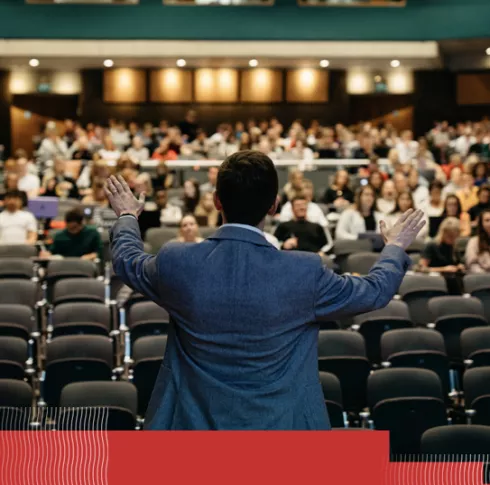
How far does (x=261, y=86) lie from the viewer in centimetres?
2591

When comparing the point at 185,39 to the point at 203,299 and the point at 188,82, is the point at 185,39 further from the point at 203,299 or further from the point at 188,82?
the point at 203,299

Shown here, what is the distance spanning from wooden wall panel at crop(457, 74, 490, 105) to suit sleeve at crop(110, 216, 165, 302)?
81.8 ft

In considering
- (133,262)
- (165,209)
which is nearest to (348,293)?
(133,262)

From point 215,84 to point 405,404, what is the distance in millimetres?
20136

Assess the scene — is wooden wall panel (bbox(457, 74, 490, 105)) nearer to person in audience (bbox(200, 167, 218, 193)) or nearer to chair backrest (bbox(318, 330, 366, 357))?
person in audience (bbox(200, 167, 218, 193))

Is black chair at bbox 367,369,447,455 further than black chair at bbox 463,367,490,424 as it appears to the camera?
No

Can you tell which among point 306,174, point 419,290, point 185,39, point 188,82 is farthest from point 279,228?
point 188,82

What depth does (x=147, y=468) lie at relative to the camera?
76.2 inches

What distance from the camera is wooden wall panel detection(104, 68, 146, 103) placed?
25688mm

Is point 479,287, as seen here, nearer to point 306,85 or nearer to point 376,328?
point 376,328

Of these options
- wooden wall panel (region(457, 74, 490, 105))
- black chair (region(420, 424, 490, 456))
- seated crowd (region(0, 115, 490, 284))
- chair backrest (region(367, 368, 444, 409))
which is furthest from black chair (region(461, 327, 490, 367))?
wooden wall panel (region(457, 74, 490, 105))

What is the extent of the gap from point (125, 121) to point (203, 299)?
2383 cm

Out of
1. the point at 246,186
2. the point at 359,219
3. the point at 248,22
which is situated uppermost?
the point at 248,22

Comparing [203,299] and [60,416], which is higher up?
[203,299]
